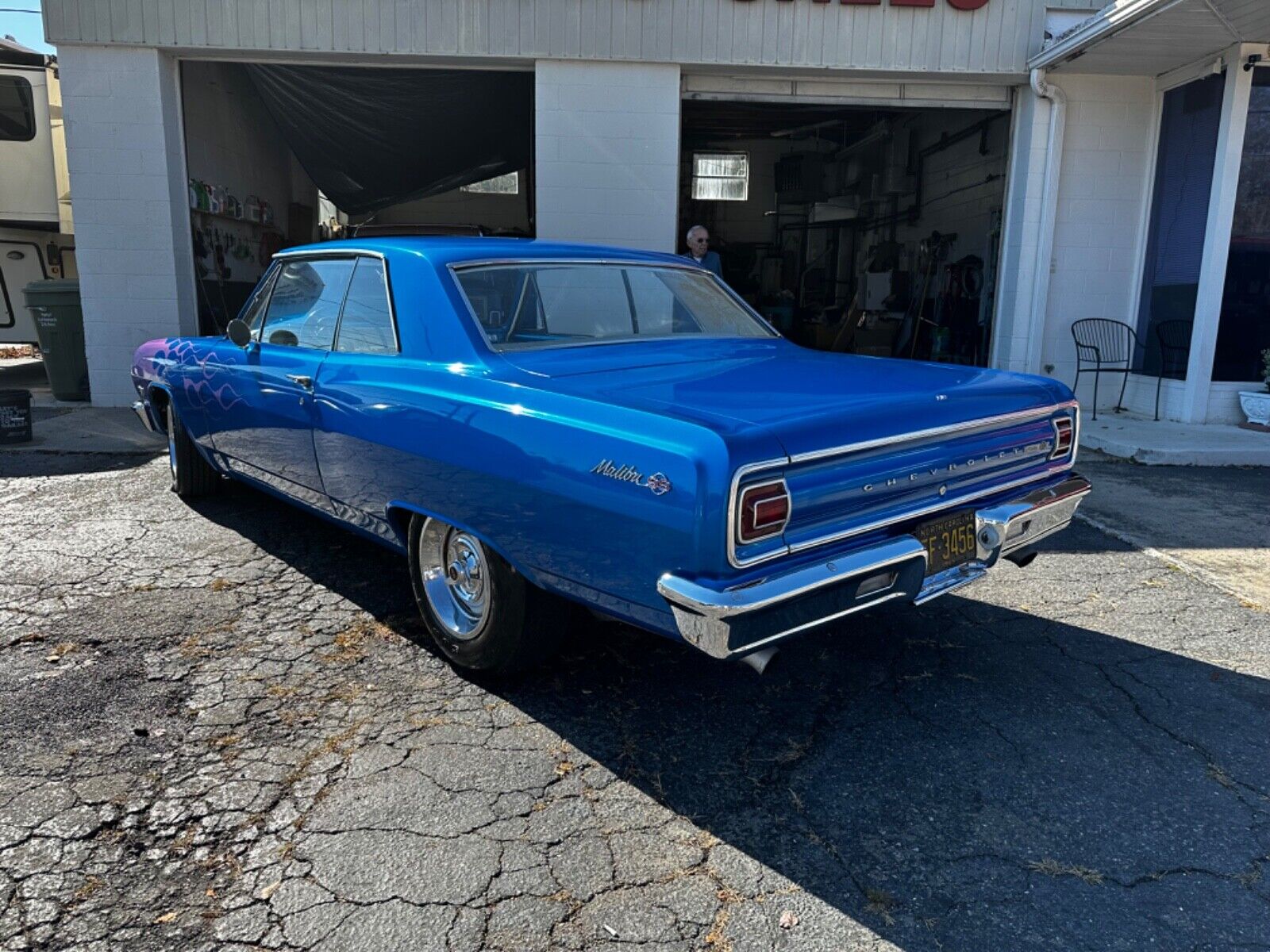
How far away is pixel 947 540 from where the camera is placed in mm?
2926

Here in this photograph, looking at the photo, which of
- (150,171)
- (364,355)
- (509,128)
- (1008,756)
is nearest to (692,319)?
(364,355)

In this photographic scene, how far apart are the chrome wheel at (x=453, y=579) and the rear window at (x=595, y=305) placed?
2.31 feet

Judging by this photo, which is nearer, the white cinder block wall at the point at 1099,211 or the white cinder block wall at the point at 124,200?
the white cinder block wall at the point at 124,200

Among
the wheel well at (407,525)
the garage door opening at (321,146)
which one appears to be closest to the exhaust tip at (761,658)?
the wheel well at (407,525)

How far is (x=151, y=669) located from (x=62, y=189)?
10916 millimetres

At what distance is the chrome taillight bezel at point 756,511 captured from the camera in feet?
7.63

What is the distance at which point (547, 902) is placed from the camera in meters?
2.12

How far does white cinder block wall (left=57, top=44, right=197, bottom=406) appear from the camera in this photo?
8695 millimetres

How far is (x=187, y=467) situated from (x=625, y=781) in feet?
12.9

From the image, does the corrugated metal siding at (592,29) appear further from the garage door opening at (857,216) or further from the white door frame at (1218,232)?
the white door frame at (1218,232)

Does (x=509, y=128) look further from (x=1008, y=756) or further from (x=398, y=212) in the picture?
(x=1008, y=756)

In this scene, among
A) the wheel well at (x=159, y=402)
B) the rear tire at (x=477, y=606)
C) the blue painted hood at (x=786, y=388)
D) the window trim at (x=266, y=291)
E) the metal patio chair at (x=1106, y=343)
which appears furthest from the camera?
the metal patio chair at (x=1106, y=343)

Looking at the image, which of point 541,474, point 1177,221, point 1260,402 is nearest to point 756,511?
point 541,474

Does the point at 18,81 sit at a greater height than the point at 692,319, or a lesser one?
greater
